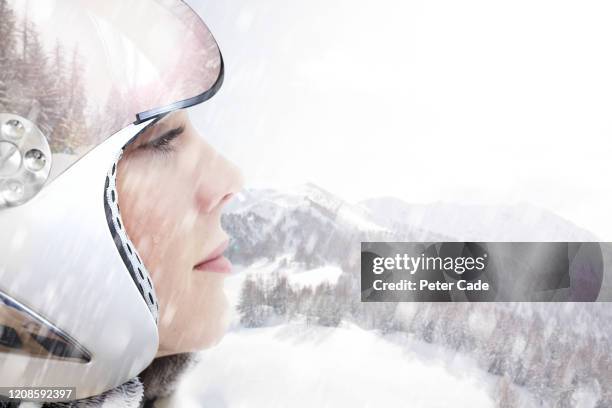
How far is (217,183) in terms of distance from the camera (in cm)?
109

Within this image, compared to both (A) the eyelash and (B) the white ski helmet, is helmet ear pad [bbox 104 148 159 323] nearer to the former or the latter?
(B) the white ski helmet

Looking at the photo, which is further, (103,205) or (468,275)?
(468,275)

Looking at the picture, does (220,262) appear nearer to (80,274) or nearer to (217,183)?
(217,183)

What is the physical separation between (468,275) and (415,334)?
142 mm

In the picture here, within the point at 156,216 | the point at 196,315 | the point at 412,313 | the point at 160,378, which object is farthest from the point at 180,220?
the point at 412,313

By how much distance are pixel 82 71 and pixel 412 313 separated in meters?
0.67

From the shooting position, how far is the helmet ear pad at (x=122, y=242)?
87 centimetres

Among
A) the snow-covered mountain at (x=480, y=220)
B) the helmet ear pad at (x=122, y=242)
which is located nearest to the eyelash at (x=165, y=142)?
the helmet ear pad at (x=122, y=242)

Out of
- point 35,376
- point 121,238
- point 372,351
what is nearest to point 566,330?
point 372,351

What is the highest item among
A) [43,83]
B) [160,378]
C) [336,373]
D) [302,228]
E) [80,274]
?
[43,83]

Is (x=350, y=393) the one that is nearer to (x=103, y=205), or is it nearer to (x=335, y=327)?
(x=335, y=327)

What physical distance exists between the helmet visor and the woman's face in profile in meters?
0.13

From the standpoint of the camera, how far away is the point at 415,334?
1092mm

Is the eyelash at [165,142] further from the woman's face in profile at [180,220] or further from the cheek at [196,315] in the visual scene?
the cheek at [196,315]
